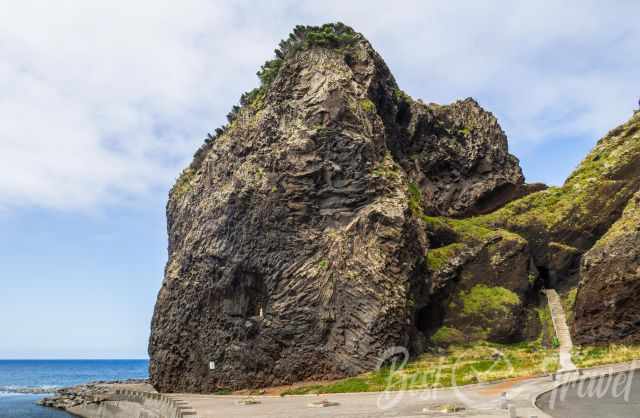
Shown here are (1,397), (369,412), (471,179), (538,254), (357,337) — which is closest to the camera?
(369,412)

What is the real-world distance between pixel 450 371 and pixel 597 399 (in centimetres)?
1275

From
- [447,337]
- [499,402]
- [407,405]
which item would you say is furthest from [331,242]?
[499,402]

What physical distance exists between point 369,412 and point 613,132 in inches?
1922

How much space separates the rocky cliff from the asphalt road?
14321 mm

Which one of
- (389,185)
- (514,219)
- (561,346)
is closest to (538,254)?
(514,219)

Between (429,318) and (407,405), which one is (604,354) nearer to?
(429,318)

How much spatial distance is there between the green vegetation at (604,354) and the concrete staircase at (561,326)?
2.01 ft

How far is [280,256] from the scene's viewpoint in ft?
135

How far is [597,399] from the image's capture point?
21016 millimetres

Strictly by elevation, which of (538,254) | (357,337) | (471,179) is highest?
(471,179)

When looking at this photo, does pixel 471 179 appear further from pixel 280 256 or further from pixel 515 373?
pixel 515 373

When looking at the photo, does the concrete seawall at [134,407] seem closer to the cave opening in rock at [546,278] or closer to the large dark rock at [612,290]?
the large dark rock at [612,290]

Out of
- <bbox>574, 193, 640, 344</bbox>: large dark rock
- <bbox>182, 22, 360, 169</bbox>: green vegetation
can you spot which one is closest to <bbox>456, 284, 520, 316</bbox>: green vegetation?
<bbox>574, 193, 640, 344</bbox>: large dark rock

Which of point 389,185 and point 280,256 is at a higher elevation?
point 389,185
